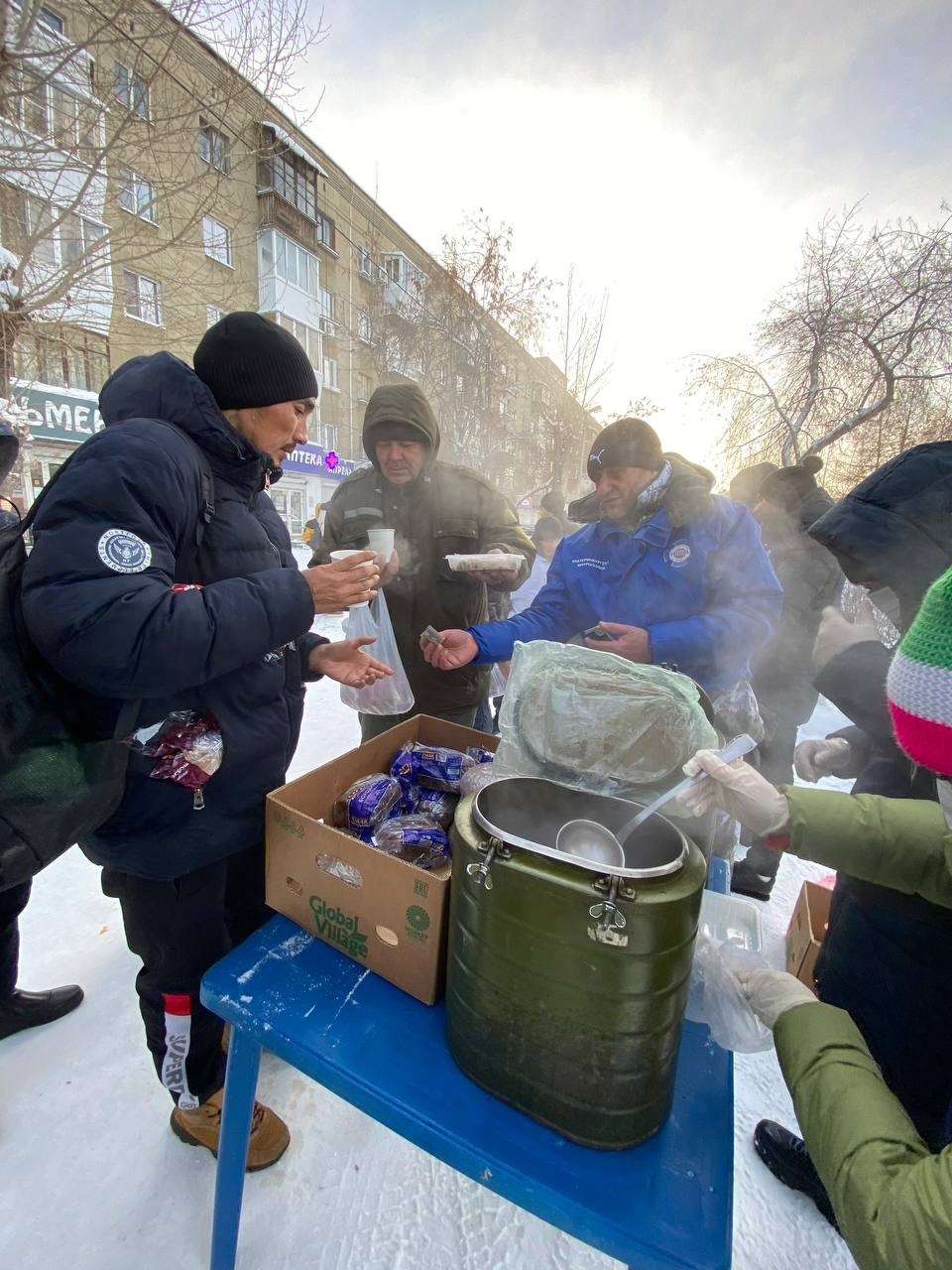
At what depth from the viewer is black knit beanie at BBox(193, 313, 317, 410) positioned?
130 cm

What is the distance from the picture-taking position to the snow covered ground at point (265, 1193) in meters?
1.38

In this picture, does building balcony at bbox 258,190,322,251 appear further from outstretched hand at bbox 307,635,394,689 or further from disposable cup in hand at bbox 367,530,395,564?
outstretched hand at bbox 307,635,394,689

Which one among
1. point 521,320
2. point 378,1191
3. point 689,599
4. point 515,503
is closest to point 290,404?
point 689,599

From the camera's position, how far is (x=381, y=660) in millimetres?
2170

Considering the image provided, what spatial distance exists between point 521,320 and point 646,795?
11845 mm

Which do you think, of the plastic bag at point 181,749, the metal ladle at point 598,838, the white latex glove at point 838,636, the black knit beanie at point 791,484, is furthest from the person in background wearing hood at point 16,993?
the black knit beanie at point 791,484

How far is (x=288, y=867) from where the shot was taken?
123 cm

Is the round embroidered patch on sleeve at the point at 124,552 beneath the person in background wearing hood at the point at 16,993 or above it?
above

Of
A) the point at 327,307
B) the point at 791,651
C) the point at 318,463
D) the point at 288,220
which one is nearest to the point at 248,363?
the point at 791,651

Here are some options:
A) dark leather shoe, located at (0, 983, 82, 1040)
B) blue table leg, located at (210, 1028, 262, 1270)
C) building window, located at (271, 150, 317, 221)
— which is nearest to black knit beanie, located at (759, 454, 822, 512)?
blue table leg, located at (210, 1028, 262, 1270)

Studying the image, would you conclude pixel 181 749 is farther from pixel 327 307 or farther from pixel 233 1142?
pixel 327 307

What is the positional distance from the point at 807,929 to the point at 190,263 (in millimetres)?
16562

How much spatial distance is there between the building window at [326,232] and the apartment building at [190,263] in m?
0.06

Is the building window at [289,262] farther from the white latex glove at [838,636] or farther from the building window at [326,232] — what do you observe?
the white latex glove at [838,636]
